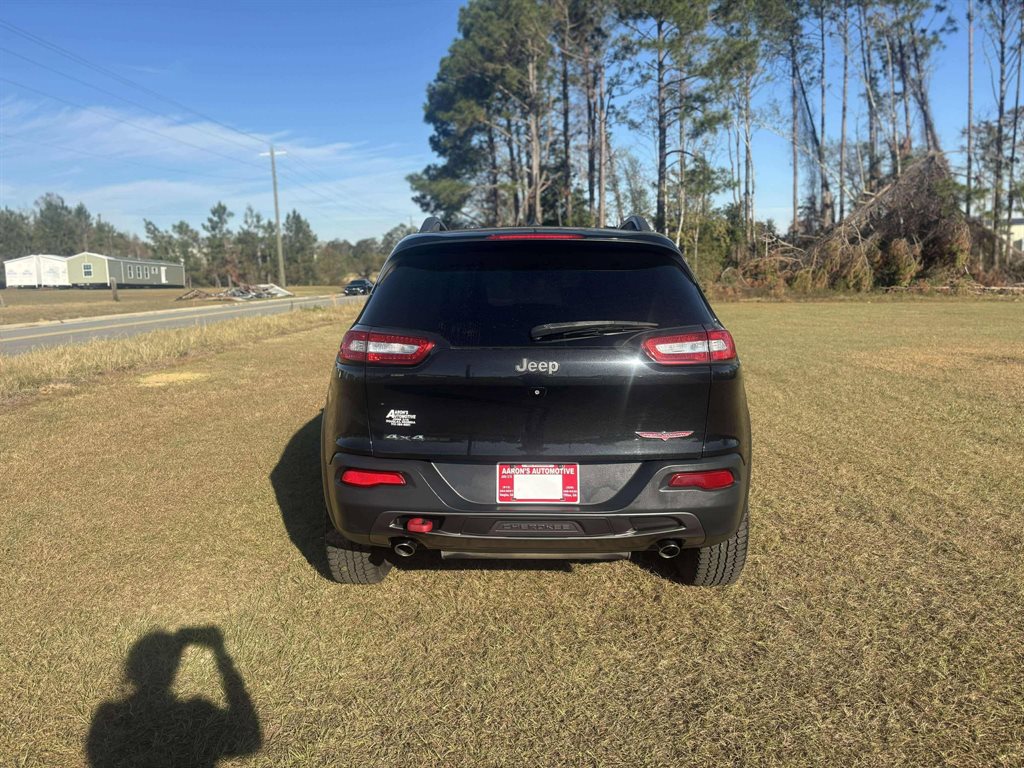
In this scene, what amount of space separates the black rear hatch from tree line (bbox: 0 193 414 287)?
3019 inches

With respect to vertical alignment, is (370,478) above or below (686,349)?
below

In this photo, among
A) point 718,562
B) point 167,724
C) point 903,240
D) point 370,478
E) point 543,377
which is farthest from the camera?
point 903,240

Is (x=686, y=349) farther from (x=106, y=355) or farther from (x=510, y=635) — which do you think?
(x=106, y=355)

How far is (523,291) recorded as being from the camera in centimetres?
268

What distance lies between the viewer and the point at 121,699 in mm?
2416

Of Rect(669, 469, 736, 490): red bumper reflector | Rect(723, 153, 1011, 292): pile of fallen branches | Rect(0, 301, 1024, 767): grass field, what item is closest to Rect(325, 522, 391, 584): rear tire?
Rect(0, 301, 1024, 767): grass field

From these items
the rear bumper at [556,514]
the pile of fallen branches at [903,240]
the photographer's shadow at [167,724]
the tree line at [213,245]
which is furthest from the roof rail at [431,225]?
the tree line at [213,245]

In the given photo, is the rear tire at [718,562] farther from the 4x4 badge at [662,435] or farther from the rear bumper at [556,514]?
the 4x4 badge at [662,435]

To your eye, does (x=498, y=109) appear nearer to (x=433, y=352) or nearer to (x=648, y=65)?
(x=648, y=65)

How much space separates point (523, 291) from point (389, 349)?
59cm

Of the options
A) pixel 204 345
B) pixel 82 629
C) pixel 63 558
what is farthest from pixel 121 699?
pixel 204 345

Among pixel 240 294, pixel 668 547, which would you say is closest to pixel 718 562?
pixel 668 547

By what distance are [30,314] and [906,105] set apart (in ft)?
159

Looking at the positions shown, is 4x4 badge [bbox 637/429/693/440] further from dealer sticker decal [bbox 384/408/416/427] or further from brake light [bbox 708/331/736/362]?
dealer sticker decal [bbox 384/408/416/427]
